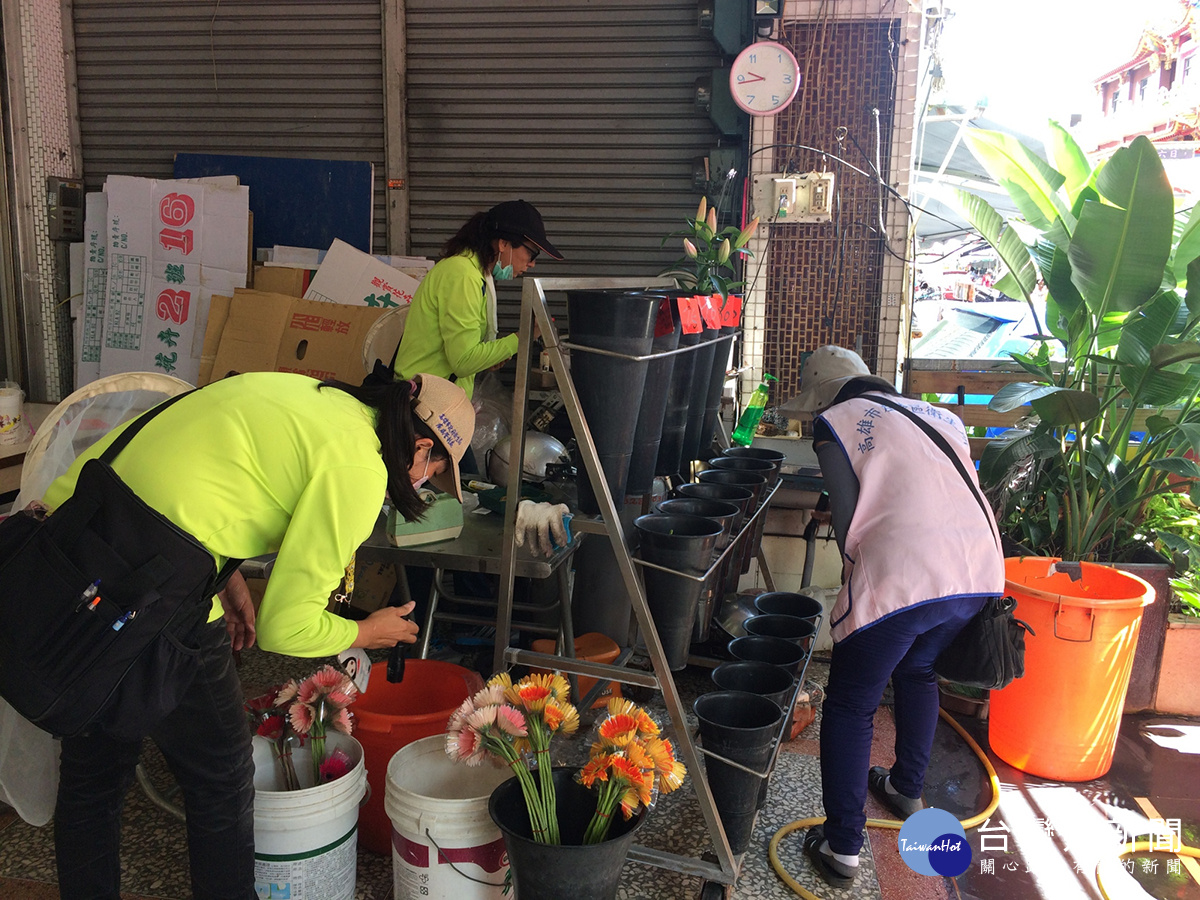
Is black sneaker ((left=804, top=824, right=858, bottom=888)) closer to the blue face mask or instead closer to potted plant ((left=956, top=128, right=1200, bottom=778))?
potted plant ((left=956, top=128, right=1200, bottom=778))

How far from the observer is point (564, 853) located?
1.75 meters

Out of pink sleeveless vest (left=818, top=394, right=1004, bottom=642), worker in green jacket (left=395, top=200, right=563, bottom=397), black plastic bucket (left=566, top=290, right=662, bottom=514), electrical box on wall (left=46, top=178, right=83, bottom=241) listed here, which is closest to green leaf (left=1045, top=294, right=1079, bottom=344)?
pink sleeveless vest (left=818, top=394, right=1004, bottom=642)

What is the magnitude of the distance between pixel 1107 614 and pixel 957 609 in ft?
2.81

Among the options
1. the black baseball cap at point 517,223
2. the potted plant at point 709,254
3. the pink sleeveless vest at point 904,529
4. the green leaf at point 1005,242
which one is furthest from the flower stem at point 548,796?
the green leaf at point 1005,242

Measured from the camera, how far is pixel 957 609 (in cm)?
228

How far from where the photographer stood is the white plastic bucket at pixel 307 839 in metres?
1.95

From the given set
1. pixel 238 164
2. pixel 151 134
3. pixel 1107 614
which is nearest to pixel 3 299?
pixel 151 134

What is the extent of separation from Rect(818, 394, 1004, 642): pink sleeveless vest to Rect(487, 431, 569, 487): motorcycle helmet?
1.16 metres

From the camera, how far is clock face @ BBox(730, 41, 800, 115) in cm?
398

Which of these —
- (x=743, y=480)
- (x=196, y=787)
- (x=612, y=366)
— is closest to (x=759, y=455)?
(x=743, y=480)

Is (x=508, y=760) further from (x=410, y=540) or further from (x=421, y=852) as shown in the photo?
(x=410, y=540)

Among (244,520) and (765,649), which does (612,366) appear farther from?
(765,649)

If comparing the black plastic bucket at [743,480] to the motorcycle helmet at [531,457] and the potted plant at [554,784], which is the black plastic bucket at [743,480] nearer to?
the motorcycle helmet at [531,457]

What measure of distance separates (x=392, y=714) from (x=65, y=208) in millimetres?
4270
